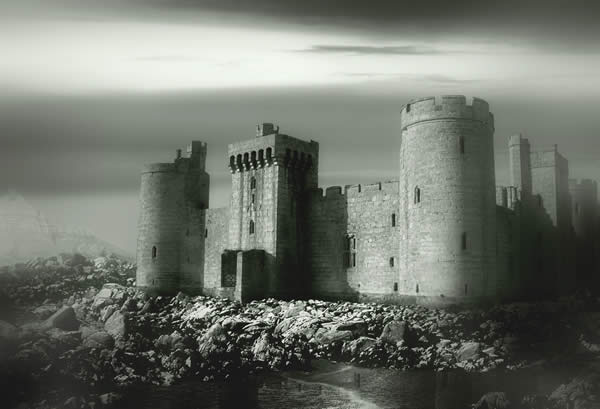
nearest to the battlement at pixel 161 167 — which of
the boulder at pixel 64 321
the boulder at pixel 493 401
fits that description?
the boulder at pixel 64 321

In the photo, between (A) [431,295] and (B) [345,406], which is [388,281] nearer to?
(A) [431,295]

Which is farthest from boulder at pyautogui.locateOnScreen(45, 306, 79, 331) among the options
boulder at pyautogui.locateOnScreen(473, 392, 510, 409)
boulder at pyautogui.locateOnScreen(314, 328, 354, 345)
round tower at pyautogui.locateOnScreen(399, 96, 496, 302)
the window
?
boulder at pyautogui.locateOnScreen(473, 392, 510, 409)

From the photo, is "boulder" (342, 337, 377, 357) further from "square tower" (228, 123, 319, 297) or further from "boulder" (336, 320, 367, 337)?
"square tower" (228, 123, 319, 297)

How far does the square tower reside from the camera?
36000 mm

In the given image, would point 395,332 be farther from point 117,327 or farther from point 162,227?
point 162,227

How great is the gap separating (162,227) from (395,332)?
22768mm

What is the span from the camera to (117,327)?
3081cm

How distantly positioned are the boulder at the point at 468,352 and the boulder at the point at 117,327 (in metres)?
15.4

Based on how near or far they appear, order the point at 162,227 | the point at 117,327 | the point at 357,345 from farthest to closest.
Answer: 1. the point at 162,227
2. the point at 117,327
3. the point at 357,345

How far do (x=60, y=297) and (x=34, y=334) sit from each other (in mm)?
24248

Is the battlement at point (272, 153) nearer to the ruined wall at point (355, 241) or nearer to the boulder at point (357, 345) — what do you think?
the ruined wall at point (355, 241)

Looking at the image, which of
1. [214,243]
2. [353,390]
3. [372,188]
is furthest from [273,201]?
[353,390]

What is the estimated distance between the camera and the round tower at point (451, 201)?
1105 inches

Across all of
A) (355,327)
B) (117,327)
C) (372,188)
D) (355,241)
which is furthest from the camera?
(355,241)
